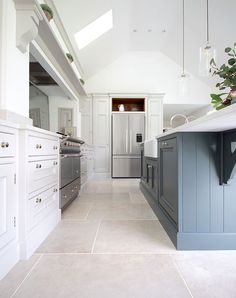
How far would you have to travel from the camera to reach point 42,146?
6.14ft

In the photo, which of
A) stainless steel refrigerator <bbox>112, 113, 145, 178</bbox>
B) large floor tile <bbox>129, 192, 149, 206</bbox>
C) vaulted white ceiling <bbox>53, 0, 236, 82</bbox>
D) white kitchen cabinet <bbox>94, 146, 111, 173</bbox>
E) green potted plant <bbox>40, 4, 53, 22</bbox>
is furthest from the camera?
white kitchen cabinet <bbox>94, 146, 111, 173</bbox>

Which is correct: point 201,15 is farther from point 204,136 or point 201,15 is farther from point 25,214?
point 25,214

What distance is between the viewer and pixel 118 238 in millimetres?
1834

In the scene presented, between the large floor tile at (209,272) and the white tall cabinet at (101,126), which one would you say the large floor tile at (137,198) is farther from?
the white tall cabinet at (101,126)

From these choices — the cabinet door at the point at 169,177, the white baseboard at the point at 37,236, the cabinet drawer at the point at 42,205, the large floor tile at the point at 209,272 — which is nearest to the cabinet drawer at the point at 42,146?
the cabinet drawer at the point at 42,205

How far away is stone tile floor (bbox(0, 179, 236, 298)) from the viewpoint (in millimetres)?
1120

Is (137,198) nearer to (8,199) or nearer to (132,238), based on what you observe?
(132,238)

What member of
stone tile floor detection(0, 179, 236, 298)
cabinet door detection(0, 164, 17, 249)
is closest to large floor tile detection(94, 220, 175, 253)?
stone tile floor detection(0, 179, 236, 298)

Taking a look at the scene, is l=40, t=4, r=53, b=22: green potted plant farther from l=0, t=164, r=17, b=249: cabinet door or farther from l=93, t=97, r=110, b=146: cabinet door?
l=93, t=97, r=110, b=146: cabinet door

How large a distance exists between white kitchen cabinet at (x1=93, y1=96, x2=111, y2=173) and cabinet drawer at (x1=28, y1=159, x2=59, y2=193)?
3868 millimetres

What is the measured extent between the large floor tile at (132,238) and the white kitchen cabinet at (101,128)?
394cm

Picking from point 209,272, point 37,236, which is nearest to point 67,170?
point 37,236

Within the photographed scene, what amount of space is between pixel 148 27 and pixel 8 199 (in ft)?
17.3

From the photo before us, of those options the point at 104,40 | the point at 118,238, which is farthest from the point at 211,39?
the point at 118,238
